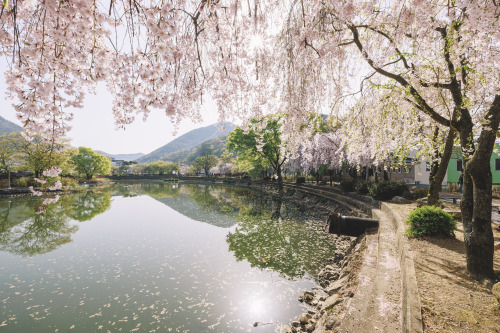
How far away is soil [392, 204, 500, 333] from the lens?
3.24 metres

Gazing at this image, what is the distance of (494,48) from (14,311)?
1245cm

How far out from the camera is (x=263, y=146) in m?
28.3

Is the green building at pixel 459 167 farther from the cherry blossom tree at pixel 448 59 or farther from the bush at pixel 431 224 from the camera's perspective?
the cherry blossom tree at pixel 448 59

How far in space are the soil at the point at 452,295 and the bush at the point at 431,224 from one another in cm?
103

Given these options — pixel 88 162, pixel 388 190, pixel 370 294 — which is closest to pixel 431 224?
pixel 370 294

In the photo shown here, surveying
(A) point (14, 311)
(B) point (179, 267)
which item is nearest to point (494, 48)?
(B) point (179, 267)

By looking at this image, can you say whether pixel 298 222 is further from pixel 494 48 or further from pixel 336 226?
pixel 494 48

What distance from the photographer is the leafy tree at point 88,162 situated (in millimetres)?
55062

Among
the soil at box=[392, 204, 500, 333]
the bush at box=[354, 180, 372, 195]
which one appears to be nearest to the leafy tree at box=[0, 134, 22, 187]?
the bush at box=[354, 180, 372, 195]

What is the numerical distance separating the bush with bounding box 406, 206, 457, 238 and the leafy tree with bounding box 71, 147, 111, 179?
217ft

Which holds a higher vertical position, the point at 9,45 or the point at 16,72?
the point at 9,45

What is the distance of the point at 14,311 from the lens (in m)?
5.83

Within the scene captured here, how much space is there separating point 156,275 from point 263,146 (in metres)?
22.0

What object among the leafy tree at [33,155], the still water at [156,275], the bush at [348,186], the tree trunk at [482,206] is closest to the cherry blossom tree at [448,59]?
the tree trunk at [482,206]
